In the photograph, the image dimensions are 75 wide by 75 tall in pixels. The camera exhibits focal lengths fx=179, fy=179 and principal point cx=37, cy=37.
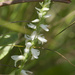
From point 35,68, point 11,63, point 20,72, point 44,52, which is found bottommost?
point 35,68

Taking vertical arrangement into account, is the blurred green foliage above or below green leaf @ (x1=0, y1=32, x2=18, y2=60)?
below

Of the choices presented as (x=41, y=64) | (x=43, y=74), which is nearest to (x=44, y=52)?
(x=41, y=64)

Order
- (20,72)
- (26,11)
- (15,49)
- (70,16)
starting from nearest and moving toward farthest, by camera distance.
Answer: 1. (20,72)
2. (15,49)
3. (70,16)
4. (26,11)

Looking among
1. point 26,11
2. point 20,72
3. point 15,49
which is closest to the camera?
point 20,72

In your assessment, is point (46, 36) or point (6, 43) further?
point (46, 36)

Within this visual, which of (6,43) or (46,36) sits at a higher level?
(6,43)

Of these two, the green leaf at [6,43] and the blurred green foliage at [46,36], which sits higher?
the green leaf at [6,43]

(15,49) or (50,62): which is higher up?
(15,49)

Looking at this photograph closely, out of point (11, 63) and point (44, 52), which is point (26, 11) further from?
point (11, 63)
